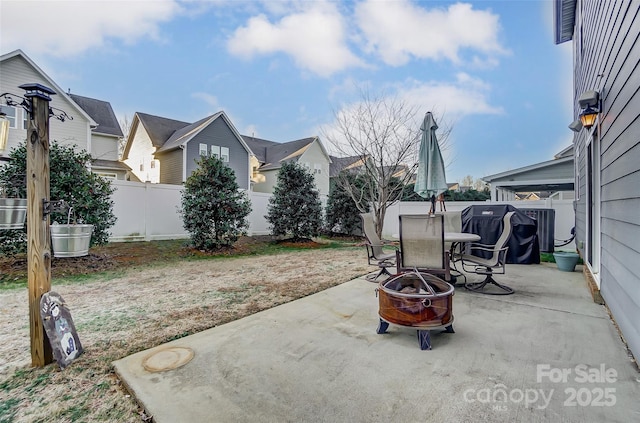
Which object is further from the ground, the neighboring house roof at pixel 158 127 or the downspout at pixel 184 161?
the neighboring house roof at pixel 158 127

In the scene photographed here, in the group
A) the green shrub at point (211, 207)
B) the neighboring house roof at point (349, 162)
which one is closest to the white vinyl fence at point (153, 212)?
the green shrub at point (211, 207)

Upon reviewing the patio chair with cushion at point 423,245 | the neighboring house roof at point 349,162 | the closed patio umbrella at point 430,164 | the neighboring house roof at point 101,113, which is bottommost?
the patio chair with cushion at point 423,245

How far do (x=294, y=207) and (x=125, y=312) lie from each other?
694cm

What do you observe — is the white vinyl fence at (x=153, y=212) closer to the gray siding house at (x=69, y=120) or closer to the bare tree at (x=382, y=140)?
the gray siding house at (x=69, y=120)

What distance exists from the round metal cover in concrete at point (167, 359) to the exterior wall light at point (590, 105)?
5039 mm

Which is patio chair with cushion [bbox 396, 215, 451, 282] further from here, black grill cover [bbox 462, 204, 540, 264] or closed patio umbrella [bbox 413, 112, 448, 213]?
black grill cover [bbox 462, 204, 540, 264]

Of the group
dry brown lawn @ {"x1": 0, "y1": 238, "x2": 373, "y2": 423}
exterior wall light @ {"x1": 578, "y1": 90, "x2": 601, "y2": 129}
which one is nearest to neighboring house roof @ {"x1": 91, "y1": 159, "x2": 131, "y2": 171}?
dry brown lawn @ {"x1": 0, "y1": 238, "x2": 373, "y2": 423}

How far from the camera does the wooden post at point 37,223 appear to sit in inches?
88.1

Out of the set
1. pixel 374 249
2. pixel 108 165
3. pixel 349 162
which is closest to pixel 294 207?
pixel 349 162

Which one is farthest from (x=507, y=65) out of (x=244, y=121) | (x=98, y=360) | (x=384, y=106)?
(x=244, y=121)

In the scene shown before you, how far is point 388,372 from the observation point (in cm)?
215

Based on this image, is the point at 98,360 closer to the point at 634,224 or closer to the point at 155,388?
the point at 155,388

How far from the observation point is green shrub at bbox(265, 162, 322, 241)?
10148mm

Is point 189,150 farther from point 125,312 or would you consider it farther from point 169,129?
point 125,312
